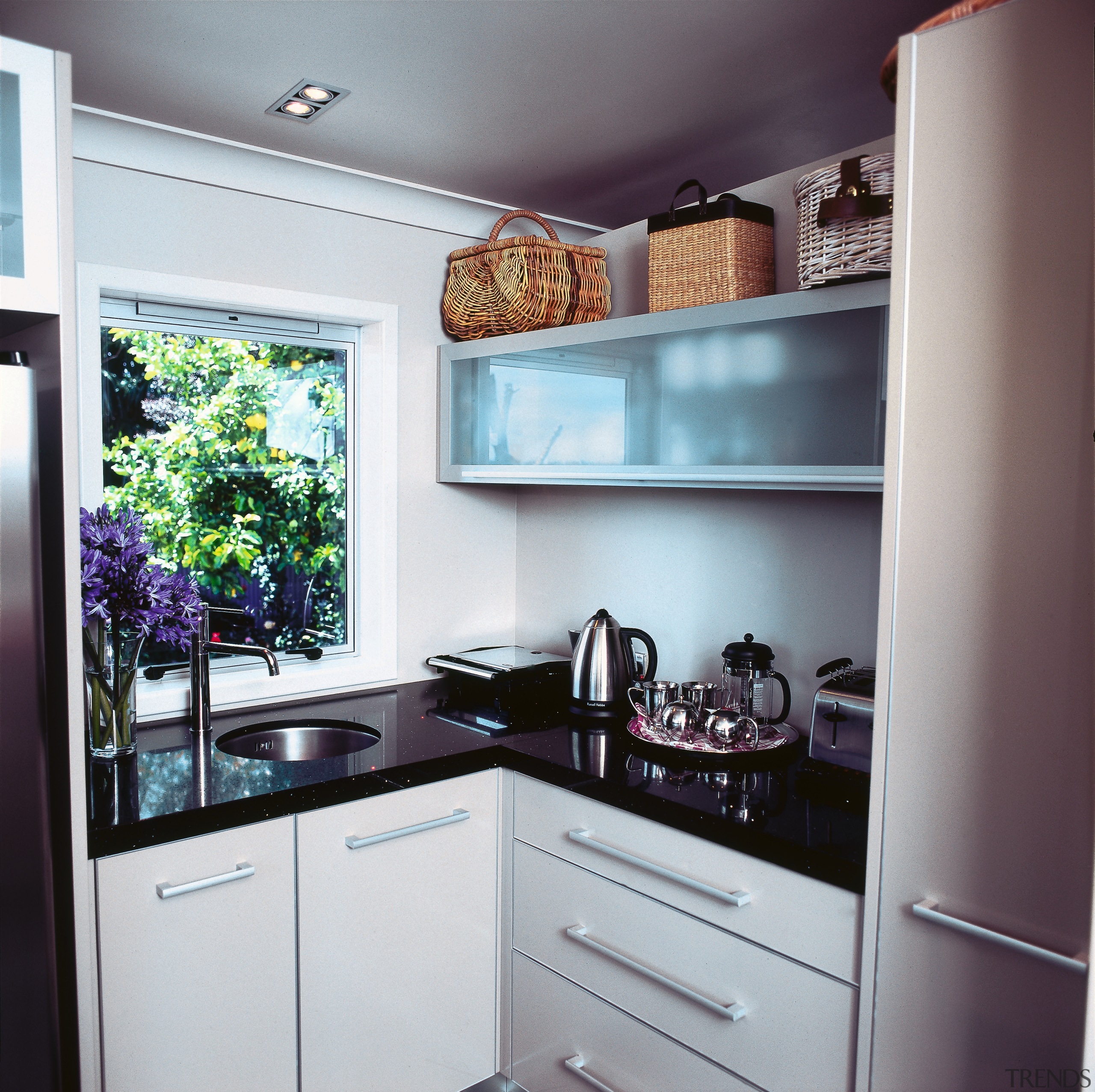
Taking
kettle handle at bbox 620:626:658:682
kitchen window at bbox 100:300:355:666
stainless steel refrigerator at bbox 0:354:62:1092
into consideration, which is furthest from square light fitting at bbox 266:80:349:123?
kettle handle at bbox 620:626:658:682

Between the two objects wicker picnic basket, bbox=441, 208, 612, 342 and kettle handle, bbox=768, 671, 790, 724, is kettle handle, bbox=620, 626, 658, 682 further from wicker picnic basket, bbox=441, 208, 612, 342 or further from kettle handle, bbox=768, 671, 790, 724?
wicker picnic basket, bbox=441, 208, 612, 342

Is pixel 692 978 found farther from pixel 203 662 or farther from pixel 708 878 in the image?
pixel 203 662

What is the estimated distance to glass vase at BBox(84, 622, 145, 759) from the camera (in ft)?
6.34

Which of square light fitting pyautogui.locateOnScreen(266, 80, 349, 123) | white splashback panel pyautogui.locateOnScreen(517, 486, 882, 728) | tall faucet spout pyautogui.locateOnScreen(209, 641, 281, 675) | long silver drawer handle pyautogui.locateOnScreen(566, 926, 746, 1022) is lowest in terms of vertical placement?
long silver drawer handle pyautogui.locateOnScreen(566, 926, 746, 1022)

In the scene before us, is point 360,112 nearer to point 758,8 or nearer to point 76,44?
point 76,44

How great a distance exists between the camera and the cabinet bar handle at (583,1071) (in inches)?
74.0

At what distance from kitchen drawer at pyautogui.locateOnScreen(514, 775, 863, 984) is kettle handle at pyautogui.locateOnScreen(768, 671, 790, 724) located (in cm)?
47

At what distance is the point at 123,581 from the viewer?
1882mm

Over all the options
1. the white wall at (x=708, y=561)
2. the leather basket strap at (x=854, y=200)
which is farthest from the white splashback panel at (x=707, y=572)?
the leather basket strap at (x=854, y=200)

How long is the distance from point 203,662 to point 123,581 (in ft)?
1.21

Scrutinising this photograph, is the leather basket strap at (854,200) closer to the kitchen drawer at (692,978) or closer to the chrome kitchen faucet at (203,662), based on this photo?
the kitchen drawer at (692,978)

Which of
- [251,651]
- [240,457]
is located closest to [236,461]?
[240,457]

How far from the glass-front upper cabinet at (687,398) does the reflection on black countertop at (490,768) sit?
596 millimetres

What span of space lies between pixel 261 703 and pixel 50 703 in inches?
35.4
